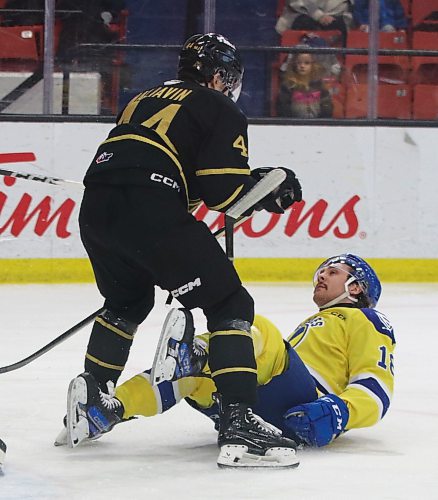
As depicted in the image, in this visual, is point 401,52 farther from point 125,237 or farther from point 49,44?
point 125,237

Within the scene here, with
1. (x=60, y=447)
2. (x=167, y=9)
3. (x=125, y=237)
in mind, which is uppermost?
(x=167, y=9)

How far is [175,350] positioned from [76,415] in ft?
0.86

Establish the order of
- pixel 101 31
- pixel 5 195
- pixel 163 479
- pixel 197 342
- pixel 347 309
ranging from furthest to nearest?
pixel 101 31, pixel 5 195, pixel 347 309, pixel 197 342, pixel 163 479

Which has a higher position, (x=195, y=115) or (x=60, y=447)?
(x=195, y=115)

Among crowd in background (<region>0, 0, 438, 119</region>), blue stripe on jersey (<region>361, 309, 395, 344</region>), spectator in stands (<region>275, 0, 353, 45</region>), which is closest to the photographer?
blue stripe on jersey (<region>361, 309, 395, 344</region>)

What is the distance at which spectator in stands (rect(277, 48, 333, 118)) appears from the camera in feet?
23.2

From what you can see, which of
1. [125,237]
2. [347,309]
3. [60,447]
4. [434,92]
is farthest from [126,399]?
[434,92]

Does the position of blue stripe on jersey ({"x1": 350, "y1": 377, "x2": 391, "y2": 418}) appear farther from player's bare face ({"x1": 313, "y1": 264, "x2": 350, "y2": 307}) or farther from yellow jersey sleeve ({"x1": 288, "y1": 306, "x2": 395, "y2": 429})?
player's bare face ({"x1": 313, "y1": 264, "x2": 350, "y2": 307})

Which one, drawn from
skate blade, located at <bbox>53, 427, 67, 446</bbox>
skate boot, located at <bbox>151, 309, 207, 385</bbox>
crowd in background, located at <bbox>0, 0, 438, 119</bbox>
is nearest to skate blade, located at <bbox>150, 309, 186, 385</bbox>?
skate boot, located at <bbox>151, 309, 207, 385</bbox>

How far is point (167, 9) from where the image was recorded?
713 cm

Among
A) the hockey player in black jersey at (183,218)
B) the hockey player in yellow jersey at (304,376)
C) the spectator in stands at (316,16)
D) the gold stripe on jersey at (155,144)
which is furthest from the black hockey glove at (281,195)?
the spectator in stands at (316,16)

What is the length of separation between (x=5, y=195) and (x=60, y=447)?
3.87m

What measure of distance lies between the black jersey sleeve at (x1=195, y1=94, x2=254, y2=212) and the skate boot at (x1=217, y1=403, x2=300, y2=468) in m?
0.45

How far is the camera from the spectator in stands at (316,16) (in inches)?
286
